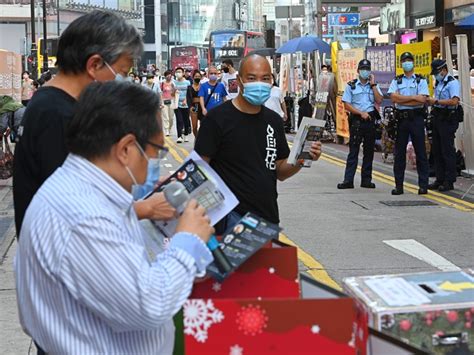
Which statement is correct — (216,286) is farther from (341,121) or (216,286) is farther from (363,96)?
(341,121)

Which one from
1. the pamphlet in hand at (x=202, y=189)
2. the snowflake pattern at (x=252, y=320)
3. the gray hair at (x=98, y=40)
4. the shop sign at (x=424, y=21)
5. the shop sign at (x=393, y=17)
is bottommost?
the snowflake pattern at (x=252, y=320)

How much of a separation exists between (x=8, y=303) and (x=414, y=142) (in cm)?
752

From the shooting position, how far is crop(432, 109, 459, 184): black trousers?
13438 mm

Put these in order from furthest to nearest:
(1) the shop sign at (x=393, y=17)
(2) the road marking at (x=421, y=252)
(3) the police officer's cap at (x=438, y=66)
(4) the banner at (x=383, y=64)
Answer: (1) the shop sign at (x=393, y=17)
(4) the banner at (x=383, y=64)
(3) the police officer's cap at (x=438, y=66)
(2) the road marking at (x=421, y=252)

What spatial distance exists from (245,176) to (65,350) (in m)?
2.83

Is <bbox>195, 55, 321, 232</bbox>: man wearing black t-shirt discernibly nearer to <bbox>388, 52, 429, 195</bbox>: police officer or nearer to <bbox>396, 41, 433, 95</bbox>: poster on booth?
<bbox>388, 52, 429, 195</bbox>: police officer

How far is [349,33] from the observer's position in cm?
5972

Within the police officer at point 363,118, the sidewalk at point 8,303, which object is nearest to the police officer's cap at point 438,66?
the police officer at point 363,118

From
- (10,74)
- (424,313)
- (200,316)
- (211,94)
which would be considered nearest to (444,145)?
(211,94)

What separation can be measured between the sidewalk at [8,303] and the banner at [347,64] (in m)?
10.3

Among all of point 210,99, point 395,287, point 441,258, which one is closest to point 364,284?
point 395,287

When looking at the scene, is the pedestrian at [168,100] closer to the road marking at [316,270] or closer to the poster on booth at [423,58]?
the poster on booth at [423,58]

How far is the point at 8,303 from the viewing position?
278 inches

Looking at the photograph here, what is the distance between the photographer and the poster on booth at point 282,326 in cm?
275
